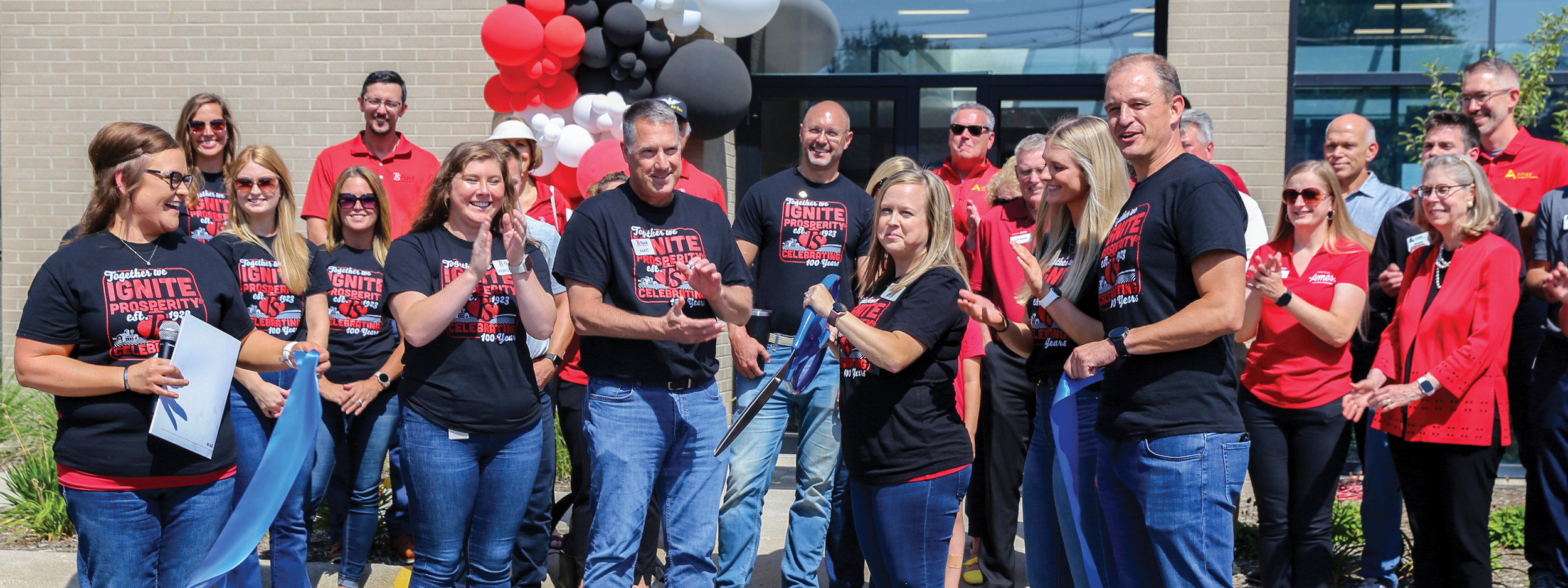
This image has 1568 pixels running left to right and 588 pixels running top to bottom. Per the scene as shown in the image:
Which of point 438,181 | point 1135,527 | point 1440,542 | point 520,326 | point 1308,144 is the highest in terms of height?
point 1308,144

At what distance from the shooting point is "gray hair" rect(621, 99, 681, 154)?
372 cm

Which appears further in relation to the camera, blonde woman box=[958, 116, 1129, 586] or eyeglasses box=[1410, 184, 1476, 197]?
eyeglasses box=[1410, 184, 1476, 197]

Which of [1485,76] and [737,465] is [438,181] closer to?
[737,465]

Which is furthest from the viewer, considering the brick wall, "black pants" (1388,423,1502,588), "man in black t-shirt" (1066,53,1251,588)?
the brick wall

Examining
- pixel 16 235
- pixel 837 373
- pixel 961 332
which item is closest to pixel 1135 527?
pixel 961 332

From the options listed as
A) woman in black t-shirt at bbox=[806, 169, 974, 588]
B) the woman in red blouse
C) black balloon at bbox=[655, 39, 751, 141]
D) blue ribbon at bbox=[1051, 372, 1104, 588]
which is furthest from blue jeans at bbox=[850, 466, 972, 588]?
black balloon at bbox=[655, 39, 751, 141]

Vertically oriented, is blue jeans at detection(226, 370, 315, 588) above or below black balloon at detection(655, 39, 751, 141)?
below

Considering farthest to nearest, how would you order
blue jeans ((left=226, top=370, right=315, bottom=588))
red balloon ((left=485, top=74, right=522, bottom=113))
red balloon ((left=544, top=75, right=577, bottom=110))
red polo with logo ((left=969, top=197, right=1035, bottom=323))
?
1. red balloon ((left=485, top=74, right=522, bottom=113))
2. red balloon ((left=544, top=75, right=577, bottom=110))
3. red polo with logo ((left=969, top=197, right=1035, bottom=323))
4. blue jeans ((left=226, top=370, right=315, bottom=588))

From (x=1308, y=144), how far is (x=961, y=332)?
205 inches

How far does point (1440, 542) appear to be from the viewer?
14.0 feet

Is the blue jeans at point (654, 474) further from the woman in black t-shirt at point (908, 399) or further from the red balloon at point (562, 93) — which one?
the red balloon at point (562, 93)

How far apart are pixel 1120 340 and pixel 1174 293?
0.65 ft

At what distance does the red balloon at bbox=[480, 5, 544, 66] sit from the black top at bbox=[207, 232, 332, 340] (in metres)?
2.43

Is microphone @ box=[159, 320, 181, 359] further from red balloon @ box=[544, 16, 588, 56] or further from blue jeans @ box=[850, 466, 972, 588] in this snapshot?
red balloon @ box=[544, 16, 588, 56]
